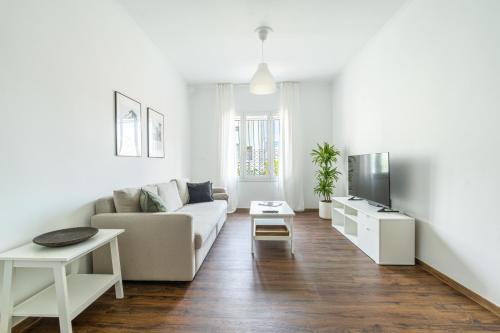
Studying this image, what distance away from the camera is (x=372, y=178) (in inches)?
124

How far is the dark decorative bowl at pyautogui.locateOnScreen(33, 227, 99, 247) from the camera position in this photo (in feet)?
4.94

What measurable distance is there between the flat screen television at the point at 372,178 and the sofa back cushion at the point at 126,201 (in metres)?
2.80

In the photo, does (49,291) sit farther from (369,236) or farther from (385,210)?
(385,210)

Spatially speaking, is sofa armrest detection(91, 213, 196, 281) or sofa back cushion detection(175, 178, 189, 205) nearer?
sofa armrest detection(91, 213, 196, 281)

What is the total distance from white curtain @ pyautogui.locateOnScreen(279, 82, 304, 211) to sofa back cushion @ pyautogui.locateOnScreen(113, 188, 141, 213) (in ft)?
11.3

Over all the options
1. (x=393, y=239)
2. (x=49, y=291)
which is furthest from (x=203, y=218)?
(x=393, y=239)

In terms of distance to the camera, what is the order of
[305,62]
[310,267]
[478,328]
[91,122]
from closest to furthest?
[478,328]
[91,122]
[310,267]
[305,62]

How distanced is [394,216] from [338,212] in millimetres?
1389

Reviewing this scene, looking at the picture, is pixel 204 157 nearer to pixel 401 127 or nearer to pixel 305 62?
pixel 305 62

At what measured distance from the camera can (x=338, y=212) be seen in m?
4.02

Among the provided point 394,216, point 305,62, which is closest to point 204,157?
point 305,62

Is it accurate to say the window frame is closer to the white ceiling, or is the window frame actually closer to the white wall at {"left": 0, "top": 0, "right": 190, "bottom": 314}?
the white ceiling

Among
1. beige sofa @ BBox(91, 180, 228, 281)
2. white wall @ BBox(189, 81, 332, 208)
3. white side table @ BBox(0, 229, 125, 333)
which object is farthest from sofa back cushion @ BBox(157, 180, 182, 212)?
white wall @ BBox(189, 81, 332, 208)

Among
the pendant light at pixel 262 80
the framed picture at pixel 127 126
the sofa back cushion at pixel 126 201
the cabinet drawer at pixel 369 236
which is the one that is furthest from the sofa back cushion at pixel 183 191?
the cabinet drawer at pixel 369 236
